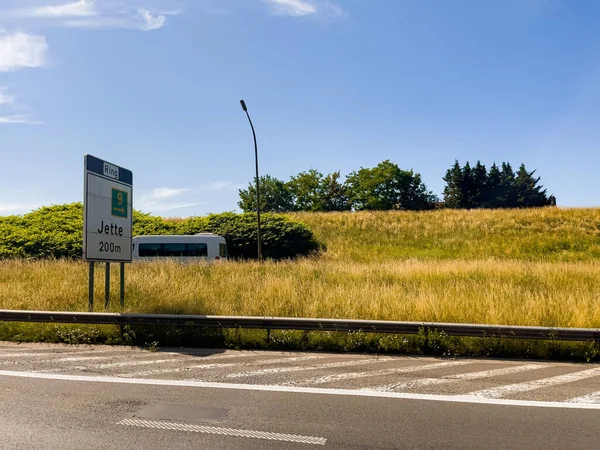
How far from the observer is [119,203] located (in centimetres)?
1197

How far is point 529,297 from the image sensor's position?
416 inches

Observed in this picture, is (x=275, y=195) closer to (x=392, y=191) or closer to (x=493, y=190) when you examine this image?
(x=392, y=191)

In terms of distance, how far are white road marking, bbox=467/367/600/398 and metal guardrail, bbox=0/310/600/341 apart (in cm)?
92

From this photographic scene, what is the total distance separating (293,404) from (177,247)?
74.9 ft

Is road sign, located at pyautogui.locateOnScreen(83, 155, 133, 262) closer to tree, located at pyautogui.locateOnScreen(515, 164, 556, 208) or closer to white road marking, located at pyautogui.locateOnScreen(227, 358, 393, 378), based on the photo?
white road marking, located at pyautogui.locateOnScreen(227, 358, 393, 378)

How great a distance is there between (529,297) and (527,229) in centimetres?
3174

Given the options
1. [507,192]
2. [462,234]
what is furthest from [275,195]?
[462,234]

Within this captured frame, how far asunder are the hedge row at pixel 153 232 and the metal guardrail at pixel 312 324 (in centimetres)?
2034

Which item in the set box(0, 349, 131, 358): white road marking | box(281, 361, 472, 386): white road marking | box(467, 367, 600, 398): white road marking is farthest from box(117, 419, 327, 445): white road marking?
box(0, 349, 131, 358): white road marking

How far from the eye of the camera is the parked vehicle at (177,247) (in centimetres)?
2708

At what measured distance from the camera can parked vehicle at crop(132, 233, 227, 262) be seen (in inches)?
1066

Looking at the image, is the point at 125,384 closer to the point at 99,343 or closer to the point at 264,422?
the point at 264,422

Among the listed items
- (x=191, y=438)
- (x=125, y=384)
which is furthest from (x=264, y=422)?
(x=125, y=384)

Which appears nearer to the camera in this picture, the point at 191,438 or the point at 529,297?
the point at 191,438
